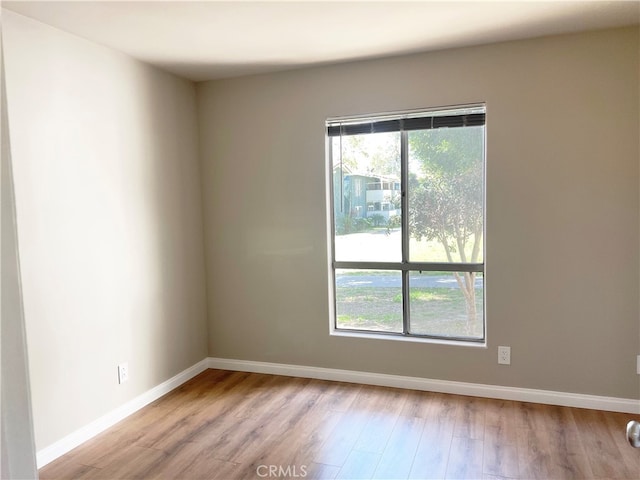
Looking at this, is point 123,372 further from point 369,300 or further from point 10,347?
point 10,347

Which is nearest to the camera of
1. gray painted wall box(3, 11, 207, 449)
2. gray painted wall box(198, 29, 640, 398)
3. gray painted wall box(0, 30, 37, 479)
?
gray painted wall box(0, 30, 37, 479)

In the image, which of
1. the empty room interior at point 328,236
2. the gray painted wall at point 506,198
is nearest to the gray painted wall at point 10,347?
the empty room interior at point 328,236

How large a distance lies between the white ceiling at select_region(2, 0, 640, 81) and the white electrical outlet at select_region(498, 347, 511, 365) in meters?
2.01

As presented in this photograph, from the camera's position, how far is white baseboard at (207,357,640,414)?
275 centimetres

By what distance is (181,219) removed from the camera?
3.40m

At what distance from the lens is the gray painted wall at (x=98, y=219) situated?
2.28 metres

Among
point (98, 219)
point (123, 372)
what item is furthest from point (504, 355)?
point (98, 219)

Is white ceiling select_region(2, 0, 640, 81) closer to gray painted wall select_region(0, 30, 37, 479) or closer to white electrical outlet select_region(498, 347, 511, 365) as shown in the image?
gray painted wall select_region(0, 30, 37, 479)

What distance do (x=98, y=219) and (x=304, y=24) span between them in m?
1.69

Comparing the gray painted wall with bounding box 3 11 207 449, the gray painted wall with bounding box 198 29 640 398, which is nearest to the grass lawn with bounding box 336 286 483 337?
the gray painted wall with bounding box 198 29 640 398

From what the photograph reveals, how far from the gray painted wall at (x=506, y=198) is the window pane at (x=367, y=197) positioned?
16 cm

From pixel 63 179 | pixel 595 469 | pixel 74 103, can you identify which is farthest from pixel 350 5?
pixel 595 469

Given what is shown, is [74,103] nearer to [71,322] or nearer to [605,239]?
[71,322]

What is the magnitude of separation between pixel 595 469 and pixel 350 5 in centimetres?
261
